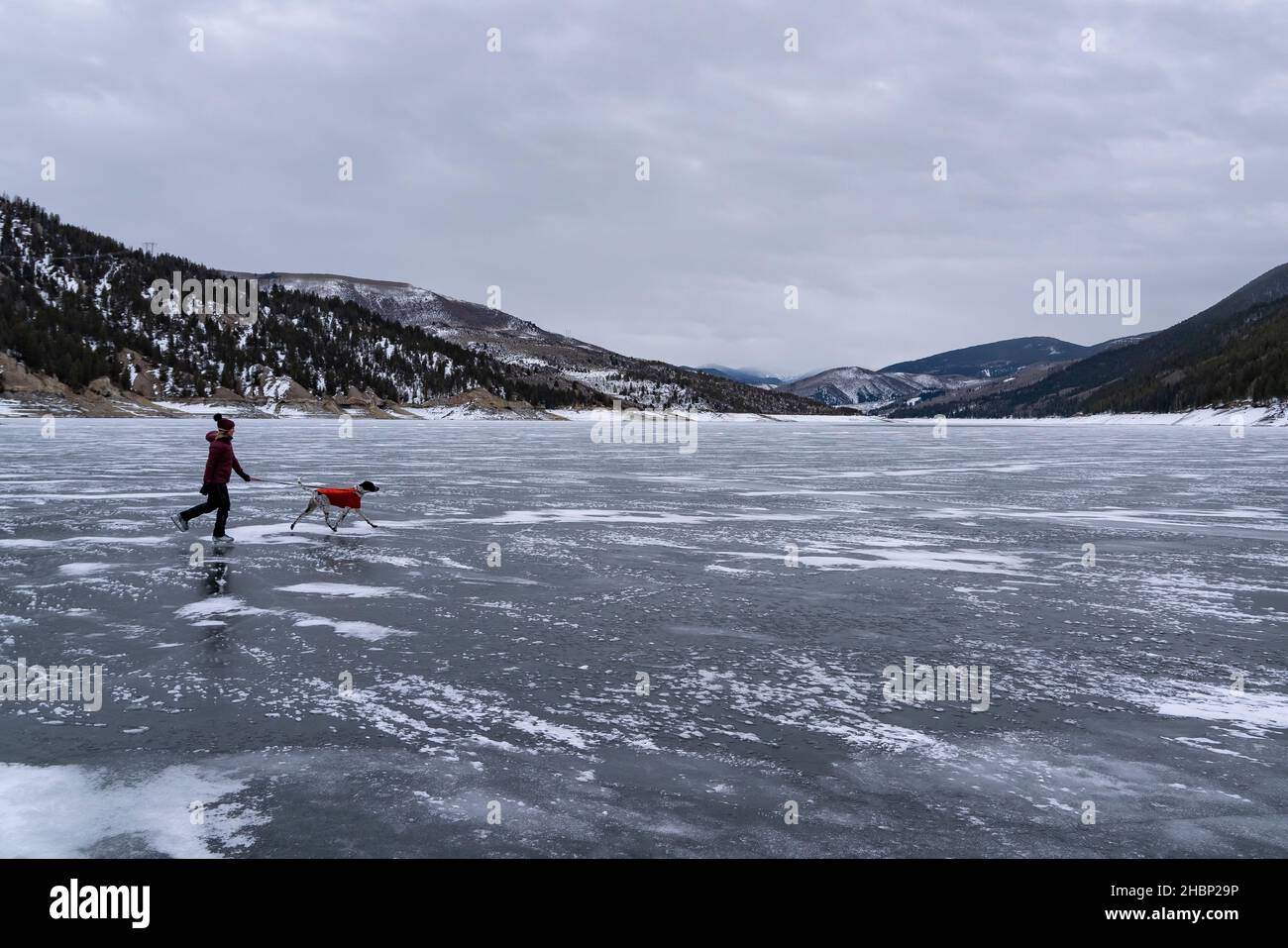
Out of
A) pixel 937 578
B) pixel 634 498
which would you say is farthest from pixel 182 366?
pixel 937 578

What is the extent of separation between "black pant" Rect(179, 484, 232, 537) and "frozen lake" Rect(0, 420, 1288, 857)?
70 cm

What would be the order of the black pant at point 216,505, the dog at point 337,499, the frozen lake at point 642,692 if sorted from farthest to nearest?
the dog at point 337,499 → the black pant at point 216,505 → the frozen lake at point 642,692

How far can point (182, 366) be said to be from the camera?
14500 centimetres

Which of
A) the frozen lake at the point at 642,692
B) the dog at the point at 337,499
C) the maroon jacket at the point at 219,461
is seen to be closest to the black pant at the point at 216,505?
the maroon jacket at the point at 219,461

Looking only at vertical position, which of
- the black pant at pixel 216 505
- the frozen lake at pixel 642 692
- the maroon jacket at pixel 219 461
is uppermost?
the maroon jacket at pixel 219 461

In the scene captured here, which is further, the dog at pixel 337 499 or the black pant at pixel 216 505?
the dog at pixel 337 499

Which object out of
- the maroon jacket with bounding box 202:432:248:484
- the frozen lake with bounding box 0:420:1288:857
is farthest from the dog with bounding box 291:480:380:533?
the maroon jacket with bounding box 202:432:248:484

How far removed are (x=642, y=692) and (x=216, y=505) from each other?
10.5 metres

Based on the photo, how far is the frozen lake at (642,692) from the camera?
461cm

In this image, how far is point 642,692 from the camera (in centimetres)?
686

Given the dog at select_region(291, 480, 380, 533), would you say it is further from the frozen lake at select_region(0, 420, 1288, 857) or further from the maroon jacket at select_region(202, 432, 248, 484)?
the maroon jacket at select_region(202, 432, 248, 484)

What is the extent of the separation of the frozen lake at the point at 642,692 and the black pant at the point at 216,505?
697 mm

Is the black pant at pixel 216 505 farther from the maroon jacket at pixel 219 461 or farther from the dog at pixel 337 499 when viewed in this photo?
the dog at pixel 337 499
